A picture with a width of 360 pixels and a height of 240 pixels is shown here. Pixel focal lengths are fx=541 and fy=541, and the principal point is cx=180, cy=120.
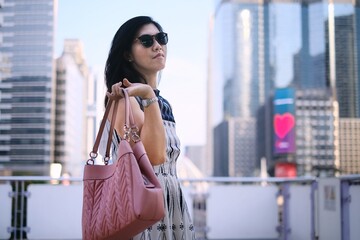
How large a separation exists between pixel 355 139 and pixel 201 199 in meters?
115

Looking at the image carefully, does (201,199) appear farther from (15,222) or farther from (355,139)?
(355,139)

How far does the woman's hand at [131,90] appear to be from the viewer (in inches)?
54.4

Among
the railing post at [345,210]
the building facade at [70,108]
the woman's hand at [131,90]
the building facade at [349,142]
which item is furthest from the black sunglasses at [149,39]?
the building facade at [349,142]

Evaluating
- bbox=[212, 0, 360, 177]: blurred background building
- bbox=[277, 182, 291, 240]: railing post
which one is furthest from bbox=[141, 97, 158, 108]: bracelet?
bbox=[212, 0, 360, 177]: blurred background building

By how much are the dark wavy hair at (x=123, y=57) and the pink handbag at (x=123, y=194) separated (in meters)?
0.30

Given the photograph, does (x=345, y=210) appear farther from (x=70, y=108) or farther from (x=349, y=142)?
(x=349, y=142)

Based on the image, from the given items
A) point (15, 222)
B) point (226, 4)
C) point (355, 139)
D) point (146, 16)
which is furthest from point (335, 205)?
point (226, 4)

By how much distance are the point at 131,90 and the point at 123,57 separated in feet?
1.03

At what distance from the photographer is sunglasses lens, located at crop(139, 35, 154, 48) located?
65.2 inches

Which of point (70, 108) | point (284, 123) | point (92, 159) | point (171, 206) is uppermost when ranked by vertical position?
point (70, 108)

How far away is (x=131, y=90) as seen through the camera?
54.8 inches

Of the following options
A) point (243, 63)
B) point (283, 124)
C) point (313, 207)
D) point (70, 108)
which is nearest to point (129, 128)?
point (313, 207)

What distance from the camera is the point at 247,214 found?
285 inches

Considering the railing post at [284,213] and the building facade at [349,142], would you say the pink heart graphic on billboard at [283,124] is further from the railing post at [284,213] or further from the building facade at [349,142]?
the railing post at [284,213]
